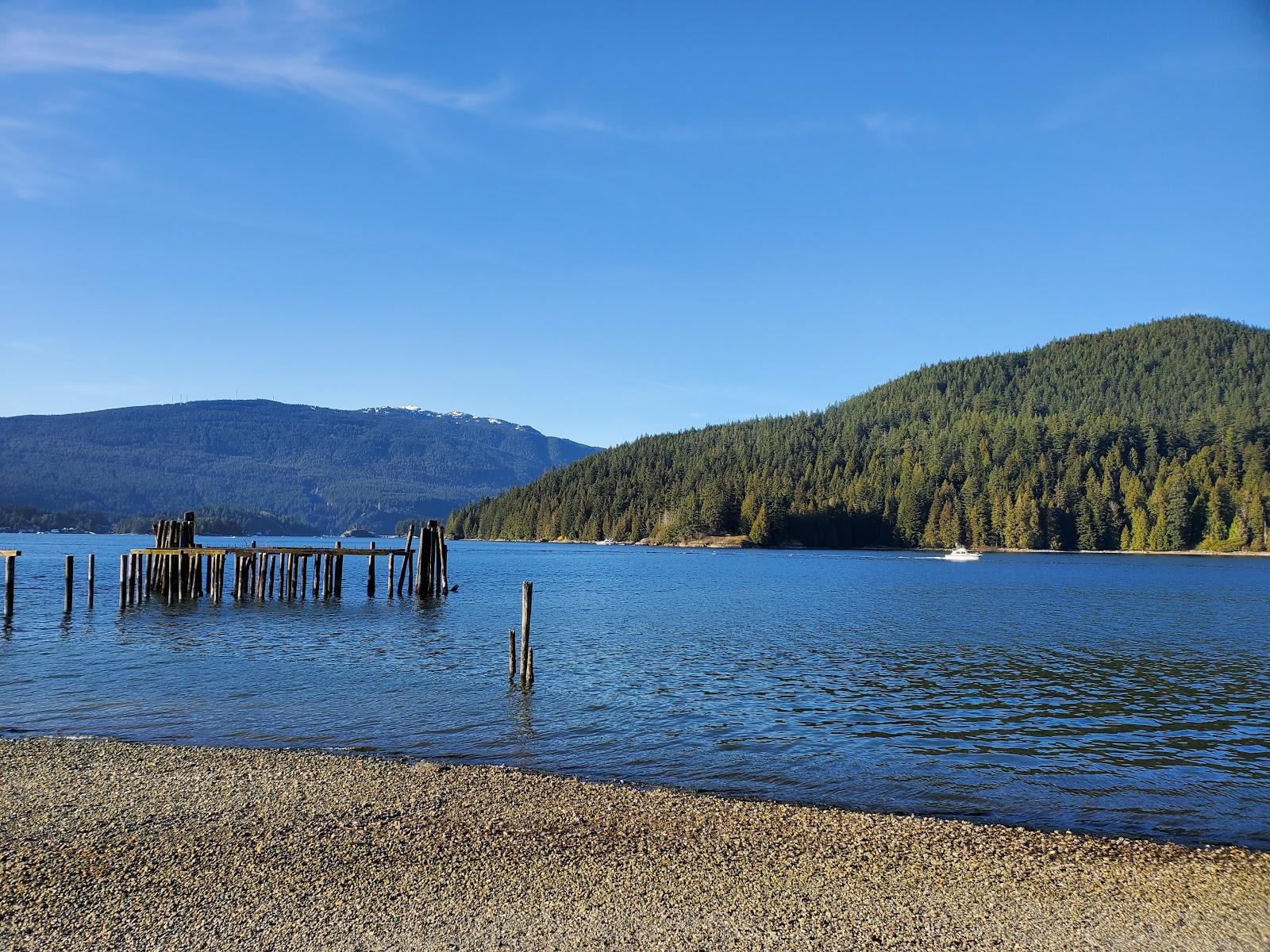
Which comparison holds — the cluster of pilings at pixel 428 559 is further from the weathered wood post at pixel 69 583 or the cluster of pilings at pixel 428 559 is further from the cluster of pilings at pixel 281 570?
the weathered wood post at pixel 69 583

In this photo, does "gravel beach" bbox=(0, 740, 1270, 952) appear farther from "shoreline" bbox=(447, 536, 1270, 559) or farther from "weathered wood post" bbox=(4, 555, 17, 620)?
"shoreline" bbox=(447, 536, 1270, 559)

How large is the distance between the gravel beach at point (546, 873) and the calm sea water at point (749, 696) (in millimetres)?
2136

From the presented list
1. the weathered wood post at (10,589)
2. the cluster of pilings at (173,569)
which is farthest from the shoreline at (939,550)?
the weathered wood post at (10,589)

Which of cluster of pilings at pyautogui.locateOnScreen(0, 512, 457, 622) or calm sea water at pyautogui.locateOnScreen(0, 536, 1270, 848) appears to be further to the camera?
cluster of pilings at pyautogui.locateOnScreen(0, 512, 457, 622)

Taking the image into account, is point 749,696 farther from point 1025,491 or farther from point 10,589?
point 1025,491

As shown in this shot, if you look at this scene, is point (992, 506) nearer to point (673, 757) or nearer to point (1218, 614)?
point (1218, 614)

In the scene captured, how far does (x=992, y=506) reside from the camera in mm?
163625

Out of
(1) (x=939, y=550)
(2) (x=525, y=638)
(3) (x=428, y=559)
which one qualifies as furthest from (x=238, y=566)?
(1) (x=939, y=550)

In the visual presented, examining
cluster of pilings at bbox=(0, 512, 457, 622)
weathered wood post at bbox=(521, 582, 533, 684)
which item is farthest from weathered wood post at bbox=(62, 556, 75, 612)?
weathered wood post at bbox=(521, 582, 533, 684)

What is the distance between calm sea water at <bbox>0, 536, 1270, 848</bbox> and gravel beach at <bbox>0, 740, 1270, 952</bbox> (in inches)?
84.1

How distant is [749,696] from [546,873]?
13.4m

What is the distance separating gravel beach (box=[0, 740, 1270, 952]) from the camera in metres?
9.27

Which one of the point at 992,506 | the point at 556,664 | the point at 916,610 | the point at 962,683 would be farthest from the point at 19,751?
the point at 992,506

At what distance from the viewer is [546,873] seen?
35.6 feet
